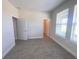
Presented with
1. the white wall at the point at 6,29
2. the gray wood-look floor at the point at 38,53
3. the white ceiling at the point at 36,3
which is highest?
the white ceiling at the point at 36,3

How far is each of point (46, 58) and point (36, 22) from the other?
Answer: 549 centimetres

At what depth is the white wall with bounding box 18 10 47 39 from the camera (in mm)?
8758

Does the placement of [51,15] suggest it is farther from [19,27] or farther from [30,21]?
[19,27]

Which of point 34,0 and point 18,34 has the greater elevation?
point 34,0

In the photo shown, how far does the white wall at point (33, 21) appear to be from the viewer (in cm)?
876

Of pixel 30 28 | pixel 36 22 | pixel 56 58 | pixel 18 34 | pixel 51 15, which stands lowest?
pixel 56 58

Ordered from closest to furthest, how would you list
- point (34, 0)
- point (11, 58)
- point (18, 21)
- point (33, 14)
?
point (11, 58), point (34, 0), point (18, 21), point (33, 14)

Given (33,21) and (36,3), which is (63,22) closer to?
(36,3)

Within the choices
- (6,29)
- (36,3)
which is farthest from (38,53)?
(36,3)

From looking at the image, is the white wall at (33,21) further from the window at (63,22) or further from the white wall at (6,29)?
the white wall at (6,29)

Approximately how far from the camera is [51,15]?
365 inches

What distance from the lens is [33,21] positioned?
898 cm

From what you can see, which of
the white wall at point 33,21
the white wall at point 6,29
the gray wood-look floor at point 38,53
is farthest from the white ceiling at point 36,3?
the gray wood-look floor at point 38,53

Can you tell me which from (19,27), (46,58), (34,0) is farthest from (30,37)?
(46,58)
